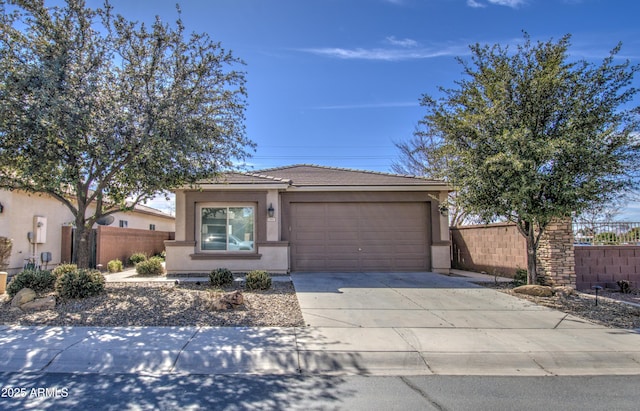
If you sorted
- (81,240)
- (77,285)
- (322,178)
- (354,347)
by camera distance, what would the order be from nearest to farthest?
(354,347)
(77,285)
(81,240)
(322,178)

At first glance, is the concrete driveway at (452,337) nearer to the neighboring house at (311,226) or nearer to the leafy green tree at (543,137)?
the leafy green tree at (543,137)

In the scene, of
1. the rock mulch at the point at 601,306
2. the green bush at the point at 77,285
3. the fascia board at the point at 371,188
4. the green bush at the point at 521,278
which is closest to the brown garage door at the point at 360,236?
the fascia board at the point at 371,188

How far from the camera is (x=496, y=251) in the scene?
525 inches

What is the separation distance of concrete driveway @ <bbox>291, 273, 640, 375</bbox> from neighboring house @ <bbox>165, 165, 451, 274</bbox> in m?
3.93

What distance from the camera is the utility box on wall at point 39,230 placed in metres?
13.4

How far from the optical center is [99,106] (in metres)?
7.94

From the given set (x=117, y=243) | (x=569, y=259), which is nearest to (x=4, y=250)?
(x=117, y=243)

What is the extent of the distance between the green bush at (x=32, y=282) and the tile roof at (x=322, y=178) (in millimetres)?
5116

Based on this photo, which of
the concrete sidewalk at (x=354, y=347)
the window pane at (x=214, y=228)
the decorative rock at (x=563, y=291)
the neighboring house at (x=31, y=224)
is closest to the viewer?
the concrete sidewalk at (x=354, y=347)

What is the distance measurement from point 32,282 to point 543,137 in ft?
38.3

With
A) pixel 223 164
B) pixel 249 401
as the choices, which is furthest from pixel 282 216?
pixel 249 401

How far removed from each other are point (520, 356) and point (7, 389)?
639 cm

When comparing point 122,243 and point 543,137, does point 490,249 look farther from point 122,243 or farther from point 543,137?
point 122,243

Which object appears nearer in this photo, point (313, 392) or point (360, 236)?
point (313, 392)
